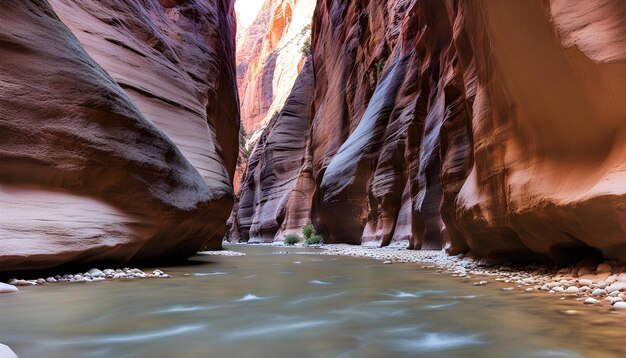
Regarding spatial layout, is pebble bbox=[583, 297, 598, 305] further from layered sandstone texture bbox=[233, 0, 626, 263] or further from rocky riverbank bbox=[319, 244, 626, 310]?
layered sandstone texture bbox=[233, 0, 626, 263]

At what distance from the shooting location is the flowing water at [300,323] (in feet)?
8.28

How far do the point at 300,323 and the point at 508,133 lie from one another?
5.14 meters

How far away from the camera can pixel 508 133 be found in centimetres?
677

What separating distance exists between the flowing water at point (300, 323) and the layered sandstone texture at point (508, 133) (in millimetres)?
1420

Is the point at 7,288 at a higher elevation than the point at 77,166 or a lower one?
lower

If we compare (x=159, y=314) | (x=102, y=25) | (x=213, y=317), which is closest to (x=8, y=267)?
(x=159, y=314)

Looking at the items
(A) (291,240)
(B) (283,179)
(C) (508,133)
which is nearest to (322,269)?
(C) (508,133)

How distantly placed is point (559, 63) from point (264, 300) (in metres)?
4.74

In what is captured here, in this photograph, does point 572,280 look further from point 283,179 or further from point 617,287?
point 283,179

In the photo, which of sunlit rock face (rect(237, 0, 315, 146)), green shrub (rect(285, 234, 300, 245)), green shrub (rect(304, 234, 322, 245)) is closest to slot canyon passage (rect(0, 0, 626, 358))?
green shrub (rect(304, 234, 322, 245))

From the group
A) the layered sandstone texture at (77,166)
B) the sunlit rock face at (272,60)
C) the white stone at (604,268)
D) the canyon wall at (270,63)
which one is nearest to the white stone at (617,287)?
the white stone at (604,268)

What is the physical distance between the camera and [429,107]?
1498 cm

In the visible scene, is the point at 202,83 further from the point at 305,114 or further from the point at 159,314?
the point at 305,114

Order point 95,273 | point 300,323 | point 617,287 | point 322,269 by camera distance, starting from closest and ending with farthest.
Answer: point 300,323, point 617,287, point 95,273, point 322,269
